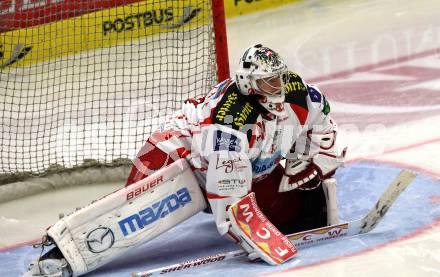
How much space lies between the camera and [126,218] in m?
4.25

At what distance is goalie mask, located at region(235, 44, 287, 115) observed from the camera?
4137 mm

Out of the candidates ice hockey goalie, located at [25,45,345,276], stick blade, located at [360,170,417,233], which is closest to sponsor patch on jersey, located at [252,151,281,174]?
ice hockey goalie, located at [25,45,345,276]

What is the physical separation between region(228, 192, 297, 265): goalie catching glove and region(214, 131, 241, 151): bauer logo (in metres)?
0.22

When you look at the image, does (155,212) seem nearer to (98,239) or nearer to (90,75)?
(98,239)

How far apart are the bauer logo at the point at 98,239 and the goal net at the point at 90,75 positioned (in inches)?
54.1

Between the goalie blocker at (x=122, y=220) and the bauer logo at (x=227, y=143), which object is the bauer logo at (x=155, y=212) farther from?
the bauer logo at (x=227, y=143)

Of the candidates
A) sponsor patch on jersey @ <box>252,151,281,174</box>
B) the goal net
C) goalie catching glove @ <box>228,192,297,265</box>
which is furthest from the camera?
the goal net

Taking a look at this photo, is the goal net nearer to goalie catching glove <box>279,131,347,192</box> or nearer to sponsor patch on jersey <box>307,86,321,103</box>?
sponsor patch on jersey <box>307,86,321,103</box>

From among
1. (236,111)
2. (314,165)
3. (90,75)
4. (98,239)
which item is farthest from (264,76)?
(90,75)

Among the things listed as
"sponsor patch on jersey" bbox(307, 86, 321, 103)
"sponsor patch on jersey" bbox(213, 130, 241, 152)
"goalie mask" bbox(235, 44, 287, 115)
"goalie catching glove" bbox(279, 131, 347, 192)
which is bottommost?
"goalie catching glove" bbox(279, 131, 347, 192)

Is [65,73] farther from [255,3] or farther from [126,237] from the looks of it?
[126,237]

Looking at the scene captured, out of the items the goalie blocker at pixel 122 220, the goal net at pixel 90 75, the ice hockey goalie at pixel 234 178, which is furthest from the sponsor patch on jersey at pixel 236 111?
the goal net at pixel 90 75

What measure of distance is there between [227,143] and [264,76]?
0.32 meters

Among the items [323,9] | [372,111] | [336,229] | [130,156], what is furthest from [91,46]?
[336,229]
